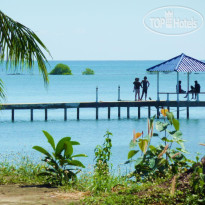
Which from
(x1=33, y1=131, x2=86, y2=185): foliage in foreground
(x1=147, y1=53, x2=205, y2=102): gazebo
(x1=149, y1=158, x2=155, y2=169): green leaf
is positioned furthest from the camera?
(x1=147, y1=53, x2=205, y2=102): gazebo

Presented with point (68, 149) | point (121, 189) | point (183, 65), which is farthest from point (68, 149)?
point (183, 65)

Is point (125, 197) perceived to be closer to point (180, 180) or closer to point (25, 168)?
point (180, 180)

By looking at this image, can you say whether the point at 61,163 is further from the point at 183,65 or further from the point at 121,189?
the point at 183,65

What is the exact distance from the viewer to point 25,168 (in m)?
9.19

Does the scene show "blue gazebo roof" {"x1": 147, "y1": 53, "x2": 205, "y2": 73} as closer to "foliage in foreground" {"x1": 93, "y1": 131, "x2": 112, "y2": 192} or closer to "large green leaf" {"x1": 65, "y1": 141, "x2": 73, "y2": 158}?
"foliage in foreground" {"x1": 93, "y1": 131, "x2": 112, "y2": 192}

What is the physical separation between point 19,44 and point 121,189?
123 inches

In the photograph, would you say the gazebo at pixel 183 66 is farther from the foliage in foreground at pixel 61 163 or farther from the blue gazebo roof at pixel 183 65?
the foliage in foreground at pixel 61 163

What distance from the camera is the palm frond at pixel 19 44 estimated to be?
893cm

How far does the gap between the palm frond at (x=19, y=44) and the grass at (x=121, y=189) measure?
171 centimetres

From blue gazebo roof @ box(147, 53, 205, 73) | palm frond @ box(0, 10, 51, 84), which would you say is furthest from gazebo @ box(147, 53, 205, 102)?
palm frond @ box(0, 10, 51, 84)

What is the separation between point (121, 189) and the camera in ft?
24.3

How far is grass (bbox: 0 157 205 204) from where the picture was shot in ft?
21.4

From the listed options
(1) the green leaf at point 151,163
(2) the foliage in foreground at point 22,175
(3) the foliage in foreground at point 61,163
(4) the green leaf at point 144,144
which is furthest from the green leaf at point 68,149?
(1) the green leaf at point 151,163

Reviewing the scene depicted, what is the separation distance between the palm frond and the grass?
1714mm
